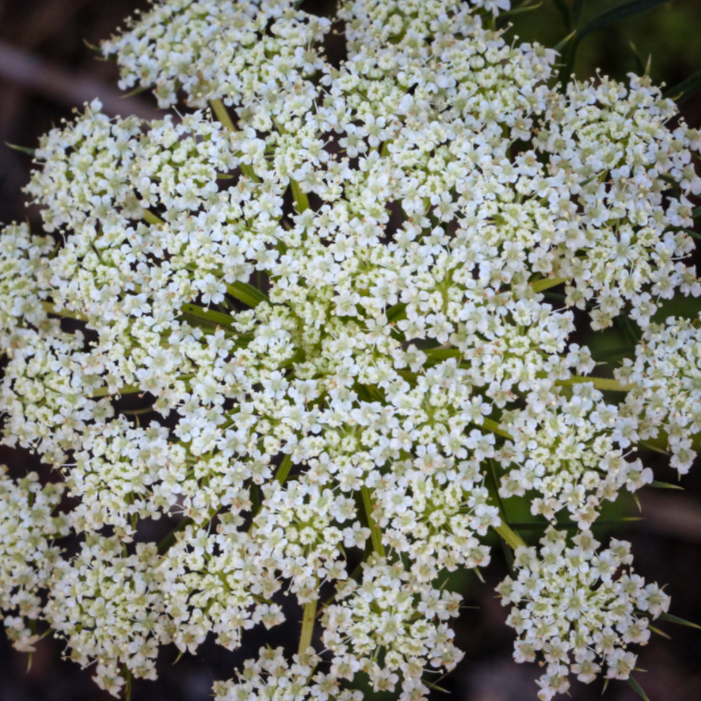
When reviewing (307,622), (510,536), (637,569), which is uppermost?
(637,569)

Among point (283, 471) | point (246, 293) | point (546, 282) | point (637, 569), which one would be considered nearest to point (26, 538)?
point (283, 471)

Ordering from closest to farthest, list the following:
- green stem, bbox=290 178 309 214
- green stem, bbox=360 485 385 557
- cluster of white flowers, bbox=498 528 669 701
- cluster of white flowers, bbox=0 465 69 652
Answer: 1. cluster of white flowers, bbox=498 528 669 701
2. green stem, bbox=360 485 385 557
3. green stem, bbox=290 178 309 214
4. cluster of white flowers, bbox=0 465 69 652

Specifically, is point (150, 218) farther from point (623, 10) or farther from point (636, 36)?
point (636, 36)

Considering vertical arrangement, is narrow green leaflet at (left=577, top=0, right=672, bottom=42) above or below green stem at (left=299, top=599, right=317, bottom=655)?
above

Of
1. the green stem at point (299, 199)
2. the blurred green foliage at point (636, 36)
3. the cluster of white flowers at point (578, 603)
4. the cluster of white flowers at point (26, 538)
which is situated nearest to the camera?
the cluster of white flowers at point (578, 603)

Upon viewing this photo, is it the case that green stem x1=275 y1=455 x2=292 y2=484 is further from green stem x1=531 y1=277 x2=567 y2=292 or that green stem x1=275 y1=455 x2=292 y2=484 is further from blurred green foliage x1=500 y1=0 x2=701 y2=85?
blurred green foliage x1=500 y1=0 x2=701 y2=85

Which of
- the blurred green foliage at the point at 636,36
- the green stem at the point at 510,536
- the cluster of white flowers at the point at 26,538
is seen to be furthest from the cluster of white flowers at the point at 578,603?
the blurred green foliage at the point at 636,36

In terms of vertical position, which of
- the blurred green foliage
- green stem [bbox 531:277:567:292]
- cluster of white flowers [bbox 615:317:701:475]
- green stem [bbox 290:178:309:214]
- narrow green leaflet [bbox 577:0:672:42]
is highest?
the blurred green foliage

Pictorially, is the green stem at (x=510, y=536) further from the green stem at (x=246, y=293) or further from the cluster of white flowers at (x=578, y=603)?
the green stem at (x=246, y=293)

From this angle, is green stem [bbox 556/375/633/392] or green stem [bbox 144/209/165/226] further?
green stem [bbox 144/209/165/226]

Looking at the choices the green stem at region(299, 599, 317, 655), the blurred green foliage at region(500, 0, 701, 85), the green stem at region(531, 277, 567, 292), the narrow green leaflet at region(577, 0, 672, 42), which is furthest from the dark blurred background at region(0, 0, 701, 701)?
the green stem at region(531, 277, 567, 292)
